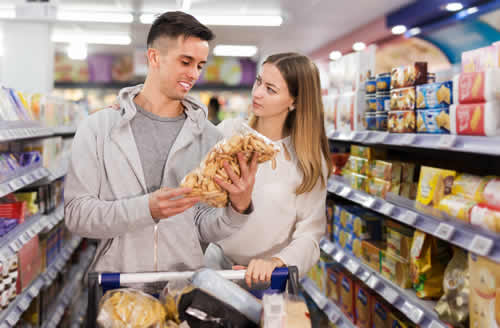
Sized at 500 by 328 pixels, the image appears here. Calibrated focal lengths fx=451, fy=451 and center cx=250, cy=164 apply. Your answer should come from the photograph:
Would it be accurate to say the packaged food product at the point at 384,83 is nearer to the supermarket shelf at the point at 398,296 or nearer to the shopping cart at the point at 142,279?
the supermarket shelf at the point at 398,296

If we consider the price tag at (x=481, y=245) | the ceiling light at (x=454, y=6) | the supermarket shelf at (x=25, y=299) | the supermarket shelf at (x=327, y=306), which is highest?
the ceiling light at (x=454, y=6)

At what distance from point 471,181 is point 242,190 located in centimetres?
119

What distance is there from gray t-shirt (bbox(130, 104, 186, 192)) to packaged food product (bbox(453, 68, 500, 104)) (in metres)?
1.27

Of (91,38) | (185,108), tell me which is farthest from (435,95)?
(91,38)

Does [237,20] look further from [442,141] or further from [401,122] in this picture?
[442,141]

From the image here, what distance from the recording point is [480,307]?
1843 mm

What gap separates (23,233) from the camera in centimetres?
279

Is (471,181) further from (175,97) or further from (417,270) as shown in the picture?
(175,97)

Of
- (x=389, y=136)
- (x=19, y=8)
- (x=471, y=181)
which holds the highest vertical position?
(x=19, y=8)

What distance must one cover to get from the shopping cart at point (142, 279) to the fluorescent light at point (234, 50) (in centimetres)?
879

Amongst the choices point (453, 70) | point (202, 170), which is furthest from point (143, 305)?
point (453, 70)

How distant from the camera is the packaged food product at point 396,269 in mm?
2525

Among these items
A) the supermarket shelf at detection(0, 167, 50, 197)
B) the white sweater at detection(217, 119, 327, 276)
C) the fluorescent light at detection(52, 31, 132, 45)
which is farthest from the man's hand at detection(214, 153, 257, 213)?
the fluorescent light at detection(52, 31, 132, 45)

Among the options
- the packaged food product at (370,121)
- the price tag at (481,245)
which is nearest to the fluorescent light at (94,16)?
the packaged food product at (370,121)
